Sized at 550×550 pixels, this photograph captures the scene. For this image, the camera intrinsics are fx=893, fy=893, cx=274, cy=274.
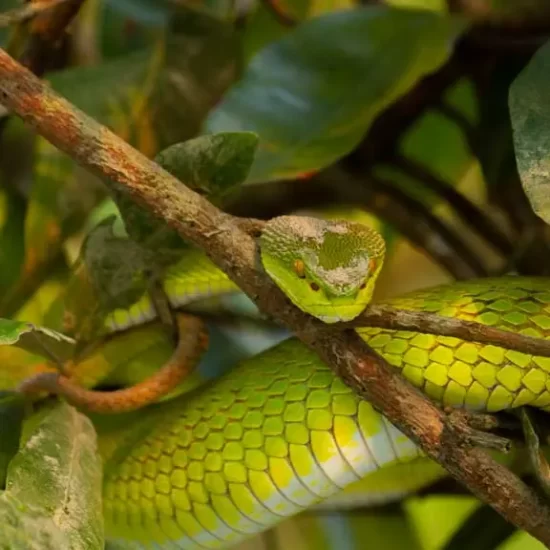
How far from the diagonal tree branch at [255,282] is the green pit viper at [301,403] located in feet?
0.08

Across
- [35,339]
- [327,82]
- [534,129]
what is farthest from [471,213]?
[35,339]

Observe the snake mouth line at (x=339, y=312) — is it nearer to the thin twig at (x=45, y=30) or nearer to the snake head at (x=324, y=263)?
the snake head at (x=324, y=263)

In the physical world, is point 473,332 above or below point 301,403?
above

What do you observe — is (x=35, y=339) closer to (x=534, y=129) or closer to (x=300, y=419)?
(x=300, y=419)

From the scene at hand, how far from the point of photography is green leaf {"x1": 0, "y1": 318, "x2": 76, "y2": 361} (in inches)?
23.7

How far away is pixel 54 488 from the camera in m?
0.66

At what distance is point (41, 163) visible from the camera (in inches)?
39.2

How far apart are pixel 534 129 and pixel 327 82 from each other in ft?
1.09

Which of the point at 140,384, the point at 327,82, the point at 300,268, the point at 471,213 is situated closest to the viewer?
the point at 300,268

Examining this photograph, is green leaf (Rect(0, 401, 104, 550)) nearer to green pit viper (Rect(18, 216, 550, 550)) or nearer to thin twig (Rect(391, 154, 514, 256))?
green pit viper (Rect(18, 216, 550, 550))

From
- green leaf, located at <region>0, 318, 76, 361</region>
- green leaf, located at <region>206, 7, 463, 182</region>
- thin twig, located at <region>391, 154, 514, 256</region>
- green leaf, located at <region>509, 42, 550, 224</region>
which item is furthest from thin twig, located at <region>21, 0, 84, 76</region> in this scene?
thin twig, located at <region>391, 154, 514, 256</region>

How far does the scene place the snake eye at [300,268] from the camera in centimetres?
69

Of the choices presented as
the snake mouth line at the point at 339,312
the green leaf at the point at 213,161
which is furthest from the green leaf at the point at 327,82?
the snake mouth line at the point at 339,312

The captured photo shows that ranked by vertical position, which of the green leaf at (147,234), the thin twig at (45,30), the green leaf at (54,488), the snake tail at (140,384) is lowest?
the snake tail at (140,384)
